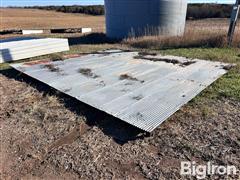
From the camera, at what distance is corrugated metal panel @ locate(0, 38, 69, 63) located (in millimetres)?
6191

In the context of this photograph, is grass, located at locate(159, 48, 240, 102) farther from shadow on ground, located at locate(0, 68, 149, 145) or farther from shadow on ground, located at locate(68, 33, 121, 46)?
shadow on ground, located at locate(68, 33, 121, 46)

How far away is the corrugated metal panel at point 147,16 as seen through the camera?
950 cm

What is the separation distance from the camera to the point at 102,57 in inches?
233

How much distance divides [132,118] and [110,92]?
0.92m

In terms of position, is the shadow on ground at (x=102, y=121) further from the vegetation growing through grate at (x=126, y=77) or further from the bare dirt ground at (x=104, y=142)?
the vegetation growing through grate at (x=126, y=77)

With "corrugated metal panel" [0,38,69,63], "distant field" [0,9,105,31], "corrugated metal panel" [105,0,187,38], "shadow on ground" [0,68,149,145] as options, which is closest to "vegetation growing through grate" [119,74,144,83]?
"shadow on ground" [0,68,149,145]

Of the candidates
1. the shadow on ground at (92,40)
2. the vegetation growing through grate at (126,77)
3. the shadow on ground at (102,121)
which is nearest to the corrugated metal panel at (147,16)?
the shadow on ground at (92,40)

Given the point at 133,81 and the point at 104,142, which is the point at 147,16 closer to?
the point at 133,81

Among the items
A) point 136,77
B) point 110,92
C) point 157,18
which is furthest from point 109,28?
point 110,92

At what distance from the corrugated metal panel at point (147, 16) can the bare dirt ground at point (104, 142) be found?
682 centimetres

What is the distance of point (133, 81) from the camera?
4.06 metres

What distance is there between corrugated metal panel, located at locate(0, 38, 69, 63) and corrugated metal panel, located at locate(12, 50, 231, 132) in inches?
54.7

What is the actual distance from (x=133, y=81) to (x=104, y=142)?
1.76 metres

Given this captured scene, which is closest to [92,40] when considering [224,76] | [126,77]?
[126,77]
